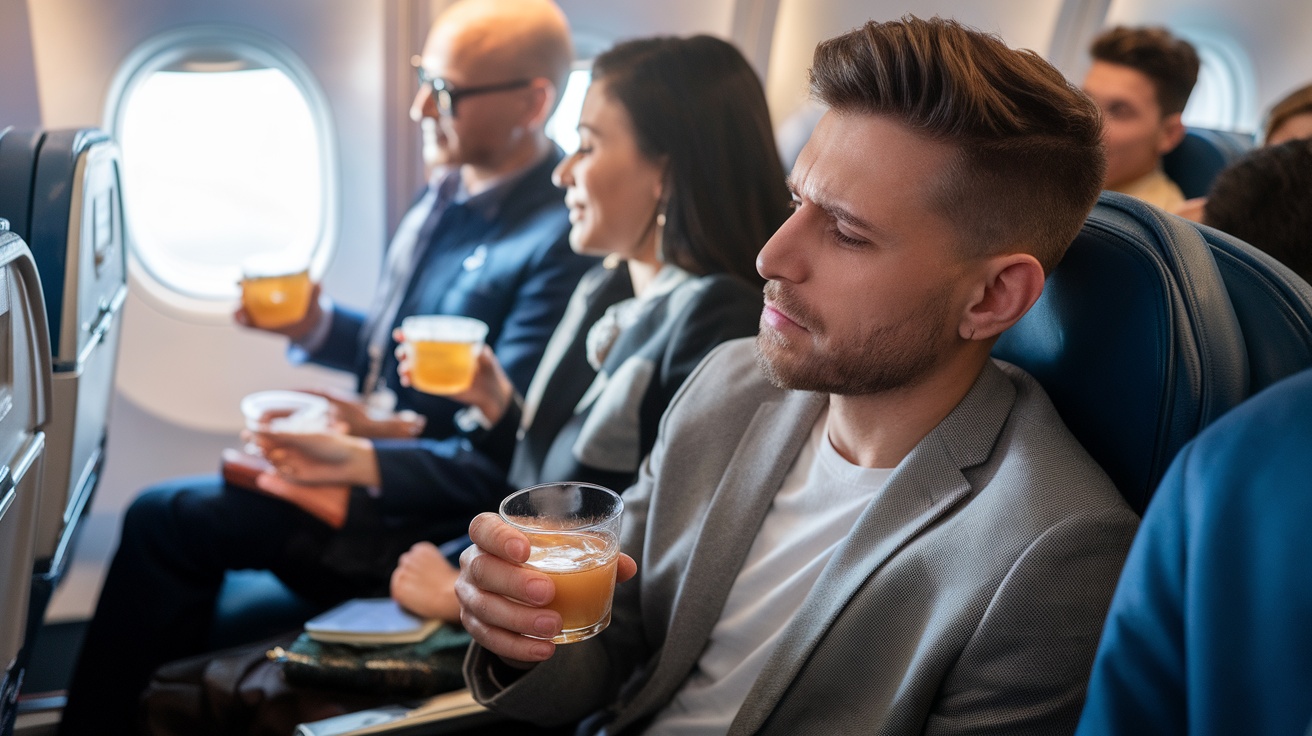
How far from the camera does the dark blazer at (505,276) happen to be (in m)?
2.59

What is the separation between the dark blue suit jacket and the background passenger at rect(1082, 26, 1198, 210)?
270 centimetres

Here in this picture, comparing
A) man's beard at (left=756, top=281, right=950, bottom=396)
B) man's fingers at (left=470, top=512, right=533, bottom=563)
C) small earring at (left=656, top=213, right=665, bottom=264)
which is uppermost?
man's beard at (left=756, top=281, right=950, bottom=396)

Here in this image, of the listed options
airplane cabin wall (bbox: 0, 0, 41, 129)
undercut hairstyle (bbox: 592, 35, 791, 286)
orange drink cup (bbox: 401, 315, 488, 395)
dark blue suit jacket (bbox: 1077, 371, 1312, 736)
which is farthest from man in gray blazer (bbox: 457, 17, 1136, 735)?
airplane cabin wall (bbox: 0, 0, 41, 129)

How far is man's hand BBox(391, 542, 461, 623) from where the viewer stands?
178 centimetres

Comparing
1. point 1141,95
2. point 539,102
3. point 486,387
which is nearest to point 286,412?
point 486,387

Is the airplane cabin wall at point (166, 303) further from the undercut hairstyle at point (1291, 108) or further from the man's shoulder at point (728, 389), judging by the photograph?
the undercut hairstyle at point (1291, 108)

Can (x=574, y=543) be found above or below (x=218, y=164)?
above

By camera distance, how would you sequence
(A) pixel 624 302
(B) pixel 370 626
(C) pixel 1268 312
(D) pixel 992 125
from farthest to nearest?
(A) pixel 624 302
(B) pixel 370 626
(D) pixel 992 125
(C) pixel 1268 312

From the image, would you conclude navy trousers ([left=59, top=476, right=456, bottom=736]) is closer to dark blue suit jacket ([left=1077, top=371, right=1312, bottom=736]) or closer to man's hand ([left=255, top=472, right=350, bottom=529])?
man's hand ([left=255, top=472, right=350, bottom=529])

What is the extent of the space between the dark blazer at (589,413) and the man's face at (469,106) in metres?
0.69

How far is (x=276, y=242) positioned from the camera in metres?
3.98

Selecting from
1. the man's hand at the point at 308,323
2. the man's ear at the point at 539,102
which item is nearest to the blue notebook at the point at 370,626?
the man's hand at the point at 308,323

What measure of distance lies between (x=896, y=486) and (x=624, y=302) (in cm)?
115

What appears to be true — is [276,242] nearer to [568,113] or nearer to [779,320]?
[568,113]
